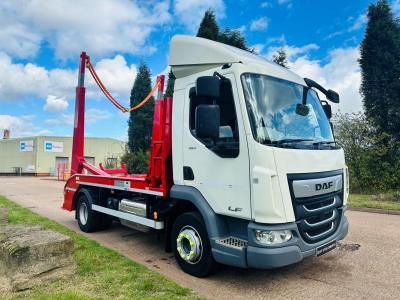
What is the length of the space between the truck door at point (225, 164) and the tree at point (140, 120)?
1777 cm

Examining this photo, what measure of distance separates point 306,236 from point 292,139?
1.16 meters

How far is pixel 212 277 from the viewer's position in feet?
14.9

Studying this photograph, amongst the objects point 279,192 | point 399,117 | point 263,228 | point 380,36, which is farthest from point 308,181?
point 380,36

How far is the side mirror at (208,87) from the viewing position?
13.0 ft

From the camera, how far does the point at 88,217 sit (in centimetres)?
741

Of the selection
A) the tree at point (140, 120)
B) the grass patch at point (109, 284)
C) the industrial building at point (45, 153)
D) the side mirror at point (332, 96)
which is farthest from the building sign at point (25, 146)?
the side mirror at point (332, 96)

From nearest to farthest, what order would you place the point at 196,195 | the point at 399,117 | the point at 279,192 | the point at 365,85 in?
the point at 279,192 → the point at 196,195 → the point at 399,117 → the point at 365,85

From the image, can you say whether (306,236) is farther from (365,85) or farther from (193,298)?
(365,85)

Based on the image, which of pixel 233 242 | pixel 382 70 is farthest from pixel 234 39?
pixel 233 242

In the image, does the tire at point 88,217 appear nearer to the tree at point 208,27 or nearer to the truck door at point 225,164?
the truck door at point 225,164

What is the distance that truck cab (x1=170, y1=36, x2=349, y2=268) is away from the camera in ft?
12.4

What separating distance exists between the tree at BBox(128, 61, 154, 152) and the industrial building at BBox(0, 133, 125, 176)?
20058 mm

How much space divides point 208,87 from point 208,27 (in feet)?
45.3

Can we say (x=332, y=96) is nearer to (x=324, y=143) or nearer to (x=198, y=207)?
(x=324, y=143)
